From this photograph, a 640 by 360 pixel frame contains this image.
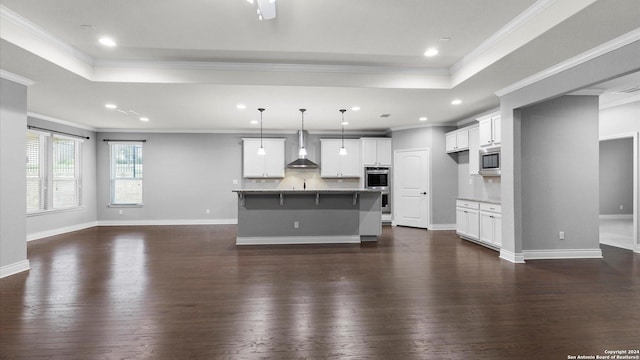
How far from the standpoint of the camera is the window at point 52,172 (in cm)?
614

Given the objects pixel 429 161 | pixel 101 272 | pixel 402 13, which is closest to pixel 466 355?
pixel 402 13

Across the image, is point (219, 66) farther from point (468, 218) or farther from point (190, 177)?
point (468, 218)

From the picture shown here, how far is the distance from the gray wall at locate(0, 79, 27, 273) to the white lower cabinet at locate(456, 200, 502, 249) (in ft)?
22.5

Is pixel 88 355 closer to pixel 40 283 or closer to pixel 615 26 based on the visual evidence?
pixel 40 283

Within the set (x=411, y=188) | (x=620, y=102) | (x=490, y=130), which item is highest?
(x=620, y=102)

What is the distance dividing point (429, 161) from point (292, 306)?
568 centimetres

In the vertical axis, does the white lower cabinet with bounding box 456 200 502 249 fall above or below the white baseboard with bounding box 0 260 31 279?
above

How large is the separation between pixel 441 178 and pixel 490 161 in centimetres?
188

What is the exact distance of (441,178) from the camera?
7324 millimetres

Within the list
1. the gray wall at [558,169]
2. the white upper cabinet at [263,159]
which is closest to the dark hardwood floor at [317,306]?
the gray wall at [558,169]

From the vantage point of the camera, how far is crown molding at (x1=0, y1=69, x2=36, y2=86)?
367 cm

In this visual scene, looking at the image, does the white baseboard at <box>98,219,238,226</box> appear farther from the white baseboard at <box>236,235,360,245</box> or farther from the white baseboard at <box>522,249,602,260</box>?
the white baseboard at <box>522,249,602,260</box>

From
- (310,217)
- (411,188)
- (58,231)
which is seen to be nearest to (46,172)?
(58,231)

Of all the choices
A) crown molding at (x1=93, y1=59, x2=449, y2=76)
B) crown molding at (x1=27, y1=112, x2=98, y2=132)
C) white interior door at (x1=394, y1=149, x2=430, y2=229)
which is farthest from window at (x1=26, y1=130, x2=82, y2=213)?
white interior door at (x1=394, y1=149, x2=430, y2=229)
